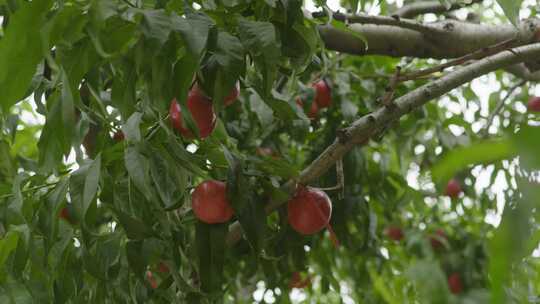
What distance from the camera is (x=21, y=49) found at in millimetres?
755

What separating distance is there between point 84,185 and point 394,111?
0.44m

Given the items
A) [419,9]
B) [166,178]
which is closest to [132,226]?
[166,178]

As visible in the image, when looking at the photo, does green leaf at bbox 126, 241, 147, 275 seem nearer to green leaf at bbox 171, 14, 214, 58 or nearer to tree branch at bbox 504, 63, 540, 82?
green leaf at bbox 171, 14, 214, 58

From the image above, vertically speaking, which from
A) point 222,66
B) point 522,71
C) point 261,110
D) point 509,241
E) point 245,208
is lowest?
point 522,71

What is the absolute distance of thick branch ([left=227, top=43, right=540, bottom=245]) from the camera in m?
1.00

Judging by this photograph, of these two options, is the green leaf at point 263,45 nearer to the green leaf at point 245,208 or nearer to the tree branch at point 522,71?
the green leaf at point 245,208

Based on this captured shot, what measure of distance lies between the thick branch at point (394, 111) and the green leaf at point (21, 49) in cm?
39

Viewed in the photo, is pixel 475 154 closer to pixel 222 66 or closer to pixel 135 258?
pixel 222 66

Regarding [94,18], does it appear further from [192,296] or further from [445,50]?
[445,50]

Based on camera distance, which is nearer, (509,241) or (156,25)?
(509,241)

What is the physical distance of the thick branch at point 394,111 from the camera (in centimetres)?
100

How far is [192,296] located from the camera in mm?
1000

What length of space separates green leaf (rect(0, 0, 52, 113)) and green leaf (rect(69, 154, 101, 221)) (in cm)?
12

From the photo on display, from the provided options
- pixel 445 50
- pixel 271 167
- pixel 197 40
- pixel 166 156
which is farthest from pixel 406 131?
pixel 197 40
